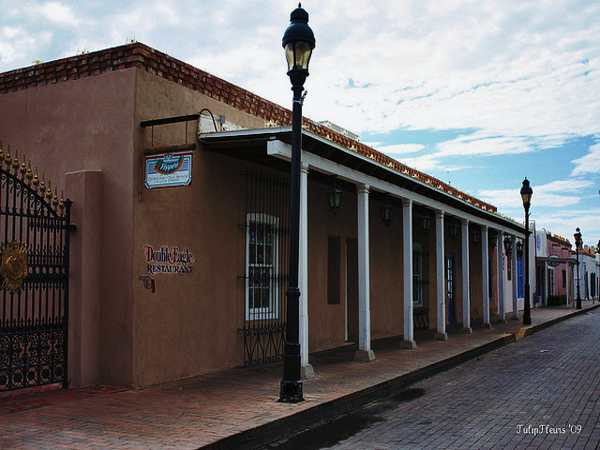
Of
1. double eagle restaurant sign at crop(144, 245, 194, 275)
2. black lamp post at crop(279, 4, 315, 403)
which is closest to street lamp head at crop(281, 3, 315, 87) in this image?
black lamp post at crop(279, 4, 315, 403)

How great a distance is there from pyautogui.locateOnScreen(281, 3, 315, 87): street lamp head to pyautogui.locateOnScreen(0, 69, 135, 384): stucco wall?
2.30m

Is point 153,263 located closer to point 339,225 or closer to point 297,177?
point 297,177

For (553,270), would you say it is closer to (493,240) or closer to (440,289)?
(493,240)

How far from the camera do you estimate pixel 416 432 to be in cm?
691

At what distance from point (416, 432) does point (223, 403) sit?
2.28 m

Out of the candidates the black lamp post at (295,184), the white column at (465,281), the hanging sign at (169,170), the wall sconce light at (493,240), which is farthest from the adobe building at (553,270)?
the hanging sign at (169,170)

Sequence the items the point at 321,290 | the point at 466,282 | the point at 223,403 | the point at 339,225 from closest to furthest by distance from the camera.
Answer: the point at 223,403, the point at 321,290, the point at 339,225, the point at 466,282

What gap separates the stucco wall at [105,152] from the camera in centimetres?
860

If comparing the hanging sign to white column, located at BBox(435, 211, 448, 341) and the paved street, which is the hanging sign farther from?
white column, located at BBox(435, 211, 448, 341)

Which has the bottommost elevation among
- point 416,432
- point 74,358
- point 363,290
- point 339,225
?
point 416,432

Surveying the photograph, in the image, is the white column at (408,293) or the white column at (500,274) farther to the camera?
the white column at (500,274)

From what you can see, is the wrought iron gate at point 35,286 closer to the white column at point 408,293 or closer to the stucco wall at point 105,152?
the stucco wall at point 105,152

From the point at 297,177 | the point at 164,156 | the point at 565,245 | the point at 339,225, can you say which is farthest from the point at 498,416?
the point at 565,245

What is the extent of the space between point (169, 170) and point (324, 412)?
3.72 metres
